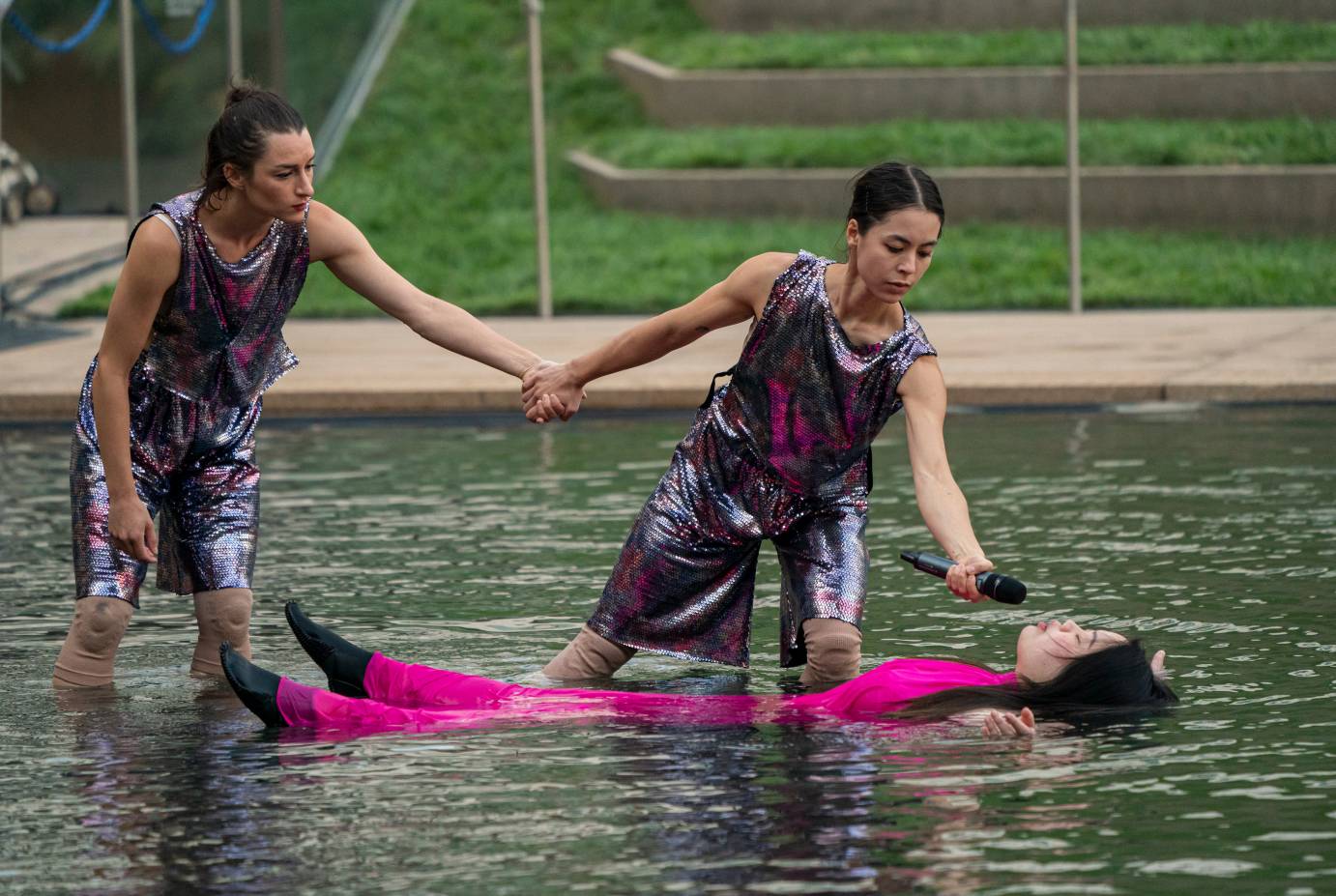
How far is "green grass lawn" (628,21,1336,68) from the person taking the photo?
22.5 m

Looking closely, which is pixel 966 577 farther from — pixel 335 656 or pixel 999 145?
pixel 999 145

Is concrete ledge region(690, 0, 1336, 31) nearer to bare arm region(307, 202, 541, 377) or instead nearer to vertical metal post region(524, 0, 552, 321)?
vertical metal post region(524, 0, 552, 321)

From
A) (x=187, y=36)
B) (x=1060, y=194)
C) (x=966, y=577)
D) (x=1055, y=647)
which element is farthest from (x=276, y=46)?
(x=966, y=577)

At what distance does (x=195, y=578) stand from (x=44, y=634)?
1.26 metres

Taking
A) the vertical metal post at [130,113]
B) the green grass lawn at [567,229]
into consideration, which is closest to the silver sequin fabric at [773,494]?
the green grass lawn at [567,229]

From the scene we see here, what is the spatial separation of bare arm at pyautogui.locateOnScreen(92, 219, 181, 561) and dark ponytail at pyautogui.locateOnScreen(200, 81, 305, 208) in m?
0.23

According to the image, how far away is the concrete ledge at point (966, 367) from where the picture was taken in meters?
13.5

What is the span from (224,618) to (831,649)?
69.9 inches

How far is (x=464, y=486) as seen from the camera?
Answer: 11281mm

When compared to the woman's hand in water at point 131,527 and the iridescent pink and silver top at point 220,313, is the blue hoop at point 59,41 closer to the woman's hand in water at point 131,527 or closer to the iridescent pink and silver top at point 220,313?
the iridescent pink and silver top at point 220,313

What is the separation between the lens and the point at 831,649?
6.72 meters

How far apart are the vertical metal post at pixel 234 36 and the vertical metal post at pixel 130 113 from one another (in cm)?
85

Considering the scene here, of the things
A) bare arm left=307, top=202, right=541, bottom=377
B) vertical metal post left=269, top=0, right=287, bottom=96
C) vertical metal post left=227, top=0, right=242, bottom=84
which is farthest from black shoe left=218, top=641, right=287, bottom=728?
vertical metal post left=269, top=0, right=287, bottom=96

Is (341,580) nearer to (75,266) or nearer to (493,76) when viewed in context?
(75,266)
